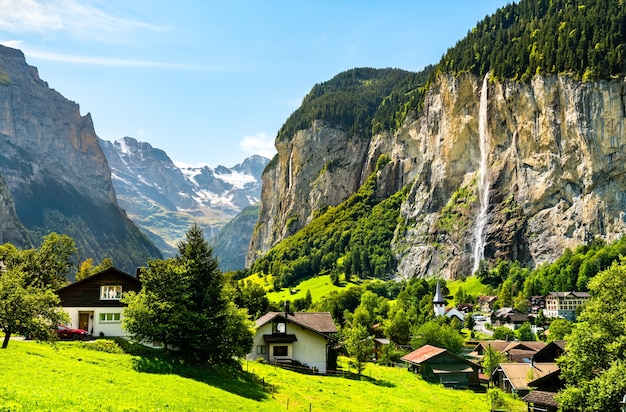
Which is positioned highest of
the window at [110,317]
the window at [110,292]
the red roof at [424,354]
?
the window at [110,292]

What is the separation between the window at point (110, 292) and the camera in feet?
173

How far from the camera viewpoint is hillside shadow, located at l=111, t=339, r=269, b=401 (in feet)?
124

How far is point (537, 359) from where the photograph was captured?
65750 mm

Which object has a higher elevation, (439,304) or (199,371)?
(439,304)

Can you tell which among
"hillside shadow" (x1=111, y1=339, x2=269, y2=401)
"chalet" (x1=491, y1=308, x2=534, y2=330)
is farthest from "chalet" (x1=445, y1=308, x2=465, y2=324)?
"hillside shadow" (x1=111, y1=339, x2=269, y2=401)

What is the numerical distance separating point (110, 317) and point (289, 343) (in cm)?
1793

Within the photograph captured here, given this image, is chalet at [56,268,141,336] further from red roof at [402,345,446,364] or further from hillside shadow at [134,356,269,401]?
red roof at [402,345,446,364]

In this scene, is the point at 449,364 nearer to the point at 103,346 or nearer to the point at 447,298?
the point at 103,346

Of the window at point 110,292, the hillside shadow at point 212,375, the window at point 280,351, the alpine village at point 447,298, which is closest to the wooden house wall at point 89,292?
the alpine village at point 447,298

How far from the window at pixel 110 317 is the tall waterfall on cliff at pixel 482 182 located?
12868 cm

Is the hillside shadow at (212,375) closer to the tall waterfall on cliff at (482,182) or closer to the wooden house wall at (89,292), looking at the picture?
the wooden house wall at (89,292)

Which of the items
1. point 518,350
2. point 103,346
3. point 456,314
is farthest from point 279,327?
point 456,314

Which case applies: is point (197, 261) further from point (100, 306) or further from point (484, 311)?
point (484, 311)

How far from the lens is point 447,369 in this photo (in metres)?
68.8
